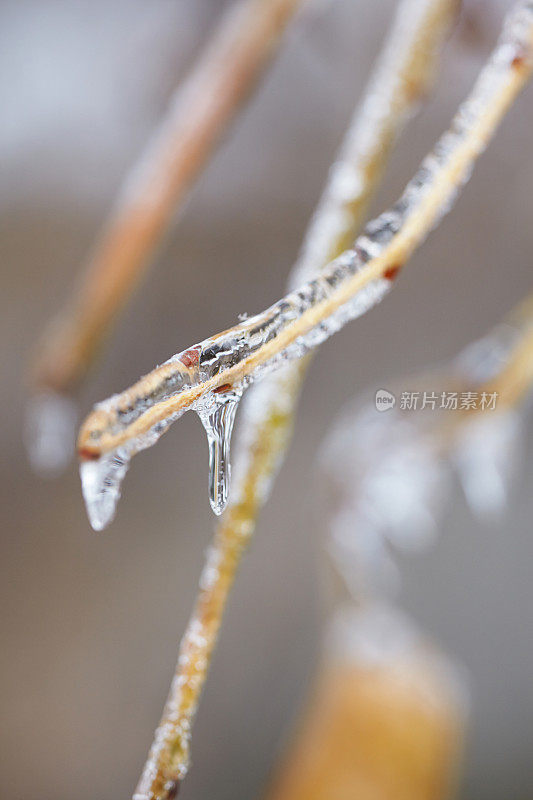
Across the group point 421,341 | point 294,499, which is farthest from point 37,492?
point 421,341

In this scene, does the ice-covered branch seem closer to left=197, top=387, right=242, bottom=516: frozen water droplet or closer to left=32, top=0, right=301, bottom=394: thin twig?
left=32, top=0, right=301, bottom=394: thin twig

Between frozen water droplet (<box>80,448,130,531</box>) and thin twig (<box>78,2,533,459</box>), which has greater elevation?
thin twig (<box>78,2,533,459</box>)

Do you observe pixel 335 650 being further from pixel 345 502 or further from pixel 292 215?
pixel 292 215

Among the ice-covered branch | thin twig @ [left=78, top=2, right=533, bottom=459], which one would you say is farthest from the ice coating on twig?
the ice-covered branch

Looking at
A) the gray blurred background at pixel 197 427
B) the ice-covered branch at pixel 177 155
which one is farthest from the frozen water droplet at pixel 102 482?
the gray blurred background at pixel 197 427

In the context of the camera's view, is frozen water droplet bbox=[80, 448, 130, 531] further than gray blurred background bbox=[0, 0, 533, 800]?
No

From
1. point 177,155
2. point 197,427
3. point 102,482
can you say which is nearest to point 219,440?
point 102,482
